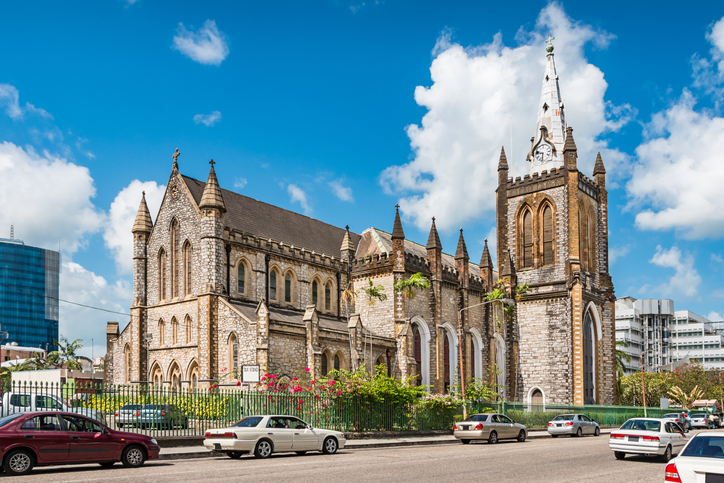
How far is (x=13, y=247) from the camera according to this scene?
17650 centimetres

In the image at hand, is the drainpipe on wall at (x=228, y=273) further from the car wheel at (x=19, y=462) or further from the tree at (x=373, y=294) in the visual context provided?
the car wheel at (x=19, y=462)

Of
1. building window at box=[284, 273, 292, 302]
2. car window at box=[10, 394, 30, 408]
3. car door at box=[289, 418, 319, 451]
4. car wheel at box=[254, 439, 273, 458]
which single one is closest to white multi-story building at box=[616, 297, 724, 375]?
building window at box=[284, 273, 292, 302]

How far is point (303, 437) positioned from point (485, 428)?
9.75 metres

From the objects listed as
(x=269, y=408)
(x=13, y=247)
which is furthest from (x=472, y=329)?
(x=13, y=247)

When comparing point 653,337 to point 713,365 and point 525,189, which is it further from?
point 525,189

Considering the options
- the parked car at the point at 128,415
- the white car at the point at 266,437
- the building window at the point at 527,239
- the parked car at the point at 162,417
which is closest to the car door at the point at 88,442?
the white car at the point at 266,437

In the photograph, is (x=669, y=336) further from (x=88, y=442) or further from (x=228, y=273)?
(x=88, y=442)

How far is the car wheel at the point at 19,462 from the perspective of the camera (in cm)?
1462

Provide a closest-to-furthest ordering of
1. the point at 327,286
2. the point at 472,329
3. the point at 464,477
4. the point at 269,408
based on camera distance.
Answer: the point at 464,477 → the point at 269,408 → the point at 327,286 → the point at 472,329

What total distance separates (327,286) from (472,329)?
1193cm

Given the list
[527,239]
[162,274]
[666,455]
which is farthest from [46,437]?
[527,239]

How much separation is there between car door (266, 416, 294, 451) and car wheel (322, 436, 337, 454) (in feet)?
4.94

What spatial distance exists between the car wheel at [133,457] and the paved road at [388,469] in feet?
0.70

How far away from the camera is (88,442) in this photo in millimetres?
16094
